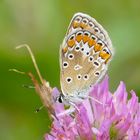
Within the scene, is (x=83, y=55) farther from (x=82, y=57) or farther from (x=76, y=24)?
(x=76, y=24)

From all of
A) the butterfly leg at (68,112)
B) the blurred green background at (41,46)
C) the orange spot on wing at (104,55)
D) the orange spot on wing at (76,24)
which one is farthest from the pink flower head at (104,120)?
the blurred green background at (41,46)

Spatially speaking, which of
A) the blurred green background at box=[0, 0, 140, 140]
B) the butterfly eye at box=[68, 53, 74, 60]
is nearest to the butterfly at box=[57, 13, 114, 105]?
the butterfly eye at box=[68, 53, 74, 60]

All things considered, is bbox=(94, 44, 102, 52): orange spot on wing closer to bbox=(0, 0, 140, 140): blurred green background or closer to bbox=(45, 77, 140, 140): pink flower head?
bbox=(45, 77, 140, 140): pink flower head

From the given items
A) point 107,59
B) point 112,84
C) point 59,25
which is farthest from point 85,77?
point 59,25

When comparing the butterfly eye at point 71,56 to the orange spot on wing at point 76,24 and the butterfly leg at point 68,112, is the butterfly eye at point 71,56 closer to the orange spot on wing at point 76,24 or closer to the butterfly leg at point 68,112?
the orange spot on wing at point 76,24

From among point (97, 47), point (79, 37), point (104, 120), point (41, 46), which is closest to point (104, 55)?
point (97, 47)

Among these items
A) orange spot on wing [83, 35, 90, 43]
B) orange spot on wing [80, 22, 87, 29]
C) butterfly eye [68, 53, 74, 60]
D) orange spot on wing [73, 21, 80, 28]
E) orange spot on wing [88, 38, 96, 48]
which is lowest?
butterfly eye [68, 53, 74, 60]

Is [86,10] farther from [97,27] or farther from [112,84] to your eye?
[97,27]
